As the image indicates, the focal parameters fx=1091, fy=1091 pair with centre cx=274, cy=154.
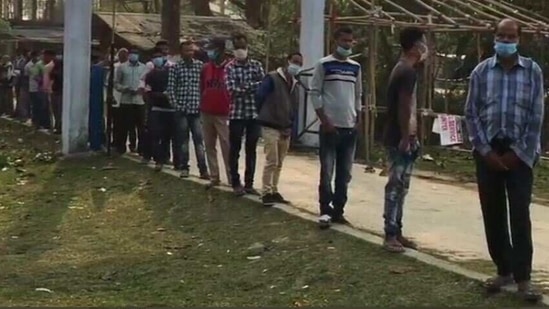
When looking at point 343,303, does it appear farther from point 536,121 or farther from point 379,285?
point 536,121

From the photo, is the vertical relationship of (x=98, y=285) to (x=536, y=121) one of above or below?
below

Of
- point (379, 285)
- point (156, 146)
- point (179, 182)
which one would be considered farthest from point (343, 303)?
point (156, 146)

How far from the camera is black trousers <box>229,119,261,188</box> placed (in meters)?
11.8

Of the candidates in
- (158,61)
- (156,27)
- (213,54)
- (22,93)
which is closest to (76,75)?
(158,61)

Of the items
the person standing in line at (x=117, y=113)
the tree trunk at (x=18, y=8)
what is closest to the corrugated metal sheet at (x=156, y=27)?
the person standing in line at (x=117, y=113)

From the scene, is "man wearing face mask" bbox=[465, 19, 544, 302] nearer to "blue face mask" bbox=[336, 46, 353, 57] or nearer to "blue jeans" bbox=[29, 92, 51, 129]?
"blue face mask" bbox=[336, 46, 353, 57]

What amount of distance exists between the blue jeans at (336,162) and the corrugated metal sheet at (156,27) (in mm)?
21215

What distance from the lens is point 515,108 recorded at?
7.00 meters

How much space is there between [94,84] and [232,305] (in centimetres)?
1077

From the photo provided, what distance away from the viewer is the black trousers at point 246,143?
11766 millimetres

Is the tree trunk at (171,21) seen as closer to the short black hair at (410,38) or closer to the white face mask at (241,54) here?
the white face mask at (241,54)

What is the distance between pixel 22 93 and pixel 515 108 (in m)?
20.3

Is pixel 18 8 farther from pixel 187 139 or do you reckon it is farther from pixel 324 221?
pixel 324 221

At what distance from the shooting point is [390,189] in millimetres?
8656
